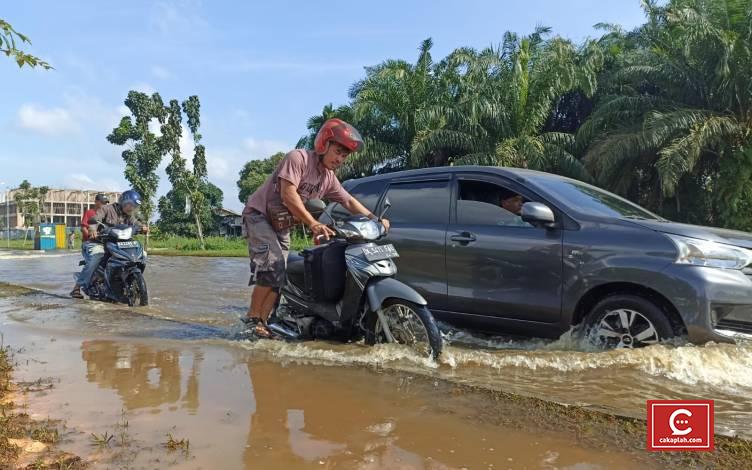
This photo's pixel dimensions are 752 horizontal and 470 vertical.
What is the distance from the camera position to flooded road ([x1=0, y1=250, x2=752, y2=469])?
2.62 meters

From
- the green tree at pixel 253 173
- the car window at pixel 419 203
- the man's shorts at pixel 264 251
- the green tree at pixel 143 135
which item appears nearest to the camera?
the man's shorts at pixel 264 251

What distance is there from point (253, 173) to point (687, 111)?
176ft

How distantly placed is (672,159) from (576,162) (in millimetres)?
3788

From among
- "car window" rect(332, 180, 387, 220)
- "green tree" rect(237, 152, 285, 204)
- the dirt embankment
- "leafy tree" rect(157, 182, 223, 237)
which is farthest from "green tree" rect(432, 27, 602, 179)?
"green tree" rect(237, 152, 285, 204)

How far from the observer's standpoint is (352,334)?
4.97m

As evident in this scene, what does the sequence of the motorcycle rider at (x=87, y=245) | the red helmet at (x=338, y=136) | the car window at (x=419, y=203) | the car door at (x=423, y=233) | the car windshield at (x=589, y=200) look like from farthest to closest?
the motorcycle rider at (x=87, y=245)
the car window at (x=419, y=203)
the car door at (x=423, y=233)
the car windshield at (x=589, y=200)
the red helmet at (x=338, y=136)

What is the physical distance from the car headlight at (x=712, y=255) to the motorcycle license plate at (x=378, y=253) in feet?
6.67

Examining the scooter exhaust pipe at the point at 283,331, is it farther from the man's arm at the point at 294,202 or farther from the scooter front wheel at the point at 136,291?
the scooter front wheel at the point at 136,291

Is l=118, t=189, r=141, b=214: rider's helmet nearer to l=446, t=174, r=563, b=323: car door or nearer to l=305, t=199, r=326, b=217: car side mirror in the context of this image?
l=305, t=199, r=326, b=217: car side mirror

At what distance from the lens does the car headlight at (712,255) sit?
3955mm

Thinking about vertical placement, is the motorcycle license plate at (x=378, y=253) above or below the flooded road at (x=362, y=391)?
above
